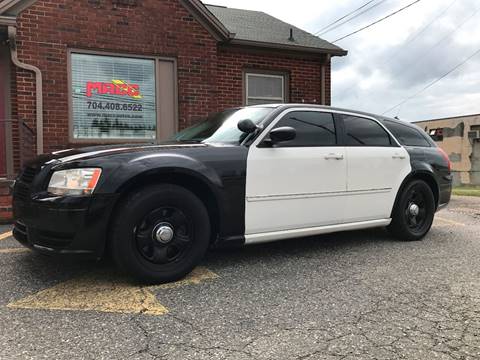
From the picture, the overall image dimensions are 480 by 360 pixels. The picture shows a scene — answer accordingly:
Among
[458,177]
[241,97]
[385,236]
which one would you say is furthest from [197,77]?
[458,177]

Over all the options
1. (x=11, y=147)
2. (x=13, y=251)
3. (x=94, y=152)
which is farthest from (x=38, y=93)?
(x=94, y=152)

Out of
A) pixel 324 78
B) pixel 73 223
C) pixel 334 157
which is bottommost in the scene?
pixel 73 223

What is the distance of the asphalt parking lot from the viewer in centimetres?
264

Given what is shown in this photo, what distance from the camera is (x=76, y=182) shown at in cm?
342

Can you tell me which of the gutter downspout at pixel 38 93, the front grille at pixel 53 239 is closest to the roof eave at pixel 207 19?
the gutter downspout at pixel 38 93

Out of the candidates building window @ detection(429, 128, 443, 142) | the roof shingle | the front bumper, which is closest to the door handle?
the front bumper

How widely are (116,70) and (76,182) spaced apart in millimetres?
5645

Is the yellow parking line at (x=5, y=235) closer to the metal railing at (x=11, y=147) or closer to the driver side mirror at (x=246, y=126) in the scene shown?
the metal railing at (x=11, y=147)

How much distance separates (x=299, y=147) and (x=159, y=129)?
5.03 meters

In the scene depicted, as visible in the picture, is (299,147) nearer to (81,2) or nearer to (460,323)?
(460,323)

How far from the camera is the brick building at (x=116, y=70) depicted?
307 inches

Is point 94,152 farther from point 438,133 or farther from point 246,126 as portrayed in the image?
point 438,133

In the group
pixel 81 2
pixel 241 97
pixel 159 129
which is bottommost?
pixel 159 129

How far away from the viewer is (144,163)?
357 centimetres
